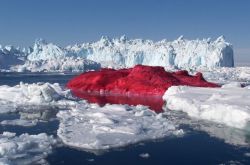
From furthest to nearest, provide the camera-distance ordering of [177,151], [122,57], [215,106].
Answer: [122,57], [215,106], [177,151]

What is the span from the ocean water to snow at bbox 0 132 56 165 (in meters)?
0.28

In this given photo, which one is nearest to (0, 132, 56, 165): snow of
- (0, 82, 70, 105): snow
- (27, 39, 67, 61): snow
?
(0, 82, 70, 105): snow

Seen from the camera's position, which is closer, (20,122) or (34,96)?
(20,122)

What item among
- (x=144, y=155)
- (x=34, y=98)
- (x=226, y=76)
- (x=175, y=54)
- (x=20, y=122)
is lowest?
(x=144, y=155)

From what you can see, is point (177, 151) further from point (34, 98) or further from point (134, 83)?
point (134, 83)

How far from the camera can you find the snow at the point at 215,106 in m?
13.7

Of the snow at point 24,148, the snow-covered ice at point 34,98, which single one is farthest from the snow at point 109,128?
the snow-covered ice at point 34,98

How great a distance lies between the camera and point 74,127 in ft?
42.8

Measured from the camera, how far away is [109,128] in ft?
40.8

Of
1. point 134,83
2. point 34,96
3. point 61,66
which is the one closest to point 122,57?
point 61,66

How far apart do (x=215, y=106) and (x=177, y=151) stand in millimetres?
5429

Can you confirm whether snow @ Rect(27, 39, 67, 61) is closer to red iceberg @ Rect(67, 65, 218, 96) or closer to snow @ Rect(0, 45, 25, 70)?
snow @ Rect(0, 45, 25, 70)

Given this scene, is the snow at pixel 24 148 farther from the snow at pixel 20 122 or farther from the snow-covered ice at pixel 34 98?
the snow-covered ice at pixel 34 98

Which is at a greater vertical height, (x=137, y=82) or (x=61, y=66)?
(x=61, y=66)
